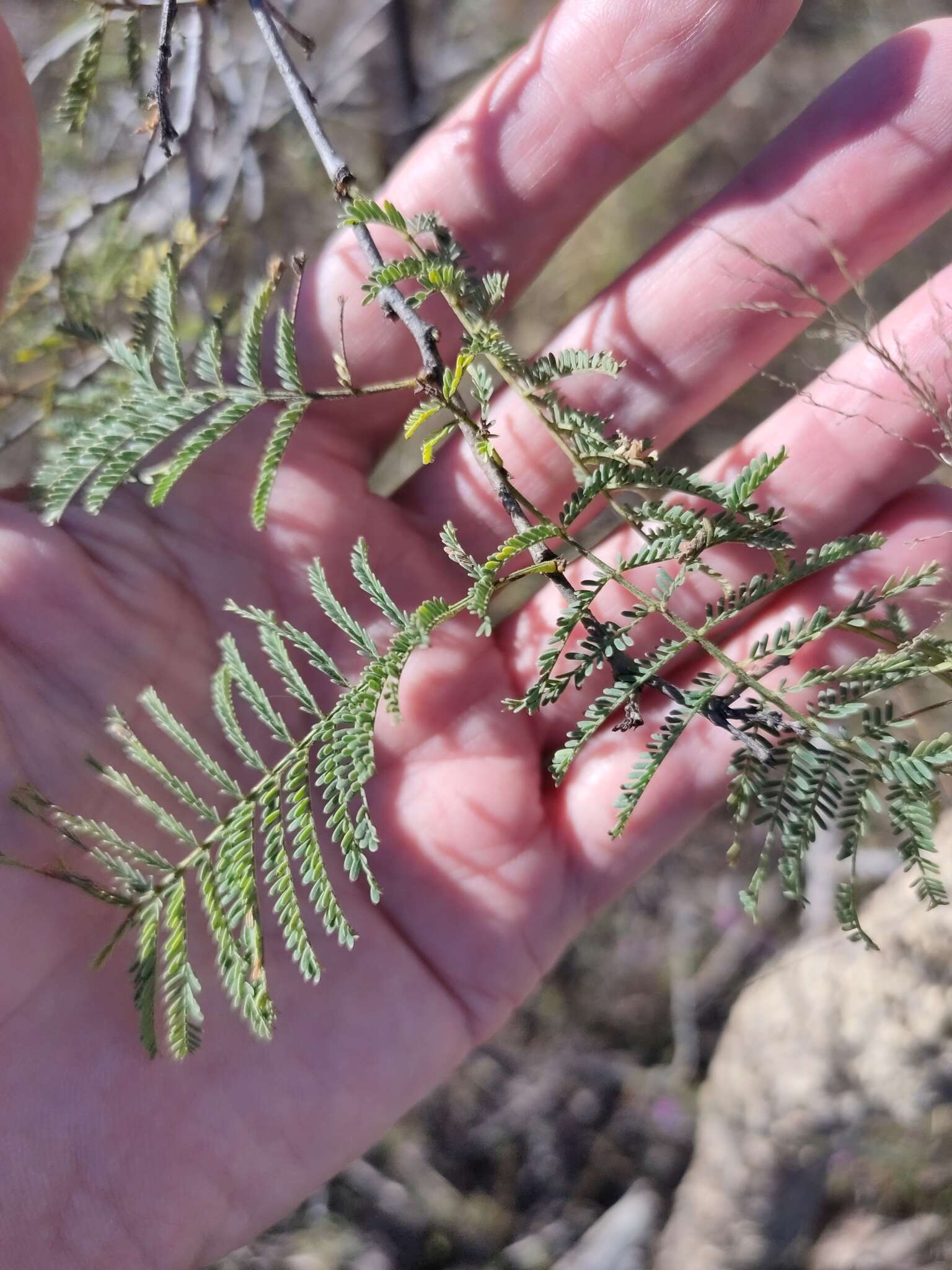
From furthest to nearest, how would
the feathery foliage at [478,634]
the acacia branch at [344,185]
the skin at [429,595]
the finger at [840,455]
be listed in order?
the finger at [840,455] < the skin at [429,595] < the acacia branch at [344,185] < the feathery foliage at [478,634]

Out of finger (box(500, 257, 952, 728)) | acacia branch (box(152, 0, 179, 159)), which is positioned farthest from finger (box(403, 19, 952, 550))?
acacia branch (box(152, 0, 179, 159))

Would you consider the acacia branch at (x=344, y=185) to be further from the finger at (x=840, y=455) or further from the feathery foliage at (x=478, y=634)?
the finger at (x=840, y=455)

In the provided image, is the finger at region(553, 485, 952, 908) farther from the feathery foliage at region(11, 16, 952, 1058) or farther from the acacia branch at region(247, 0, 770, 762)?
the acacia branch at region(247, 0, 770, 762)

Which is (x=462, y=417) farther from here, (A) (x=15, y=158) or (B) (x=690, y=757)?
(B) (x=690, y=757)

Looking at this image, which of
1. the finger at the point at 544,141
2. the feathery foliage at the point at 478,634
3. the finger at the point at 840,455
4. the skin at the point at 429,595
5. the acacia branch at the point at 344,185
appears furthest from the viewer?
the finger at the point at 840,455

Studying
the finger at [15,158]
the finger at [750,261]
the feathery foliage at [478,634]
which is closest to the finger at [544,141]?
the finger at [750,261]

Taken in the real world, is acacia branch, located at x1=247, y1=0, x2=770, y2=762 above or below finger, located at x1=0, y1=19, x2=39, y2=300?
below

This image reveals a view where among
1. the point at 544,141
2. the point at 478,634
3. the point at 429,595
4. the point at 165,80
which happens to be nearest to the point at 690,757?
the point at 429,595

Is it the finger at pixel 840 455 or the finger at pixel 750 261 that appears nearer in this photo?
the finger at pixel 750 261
